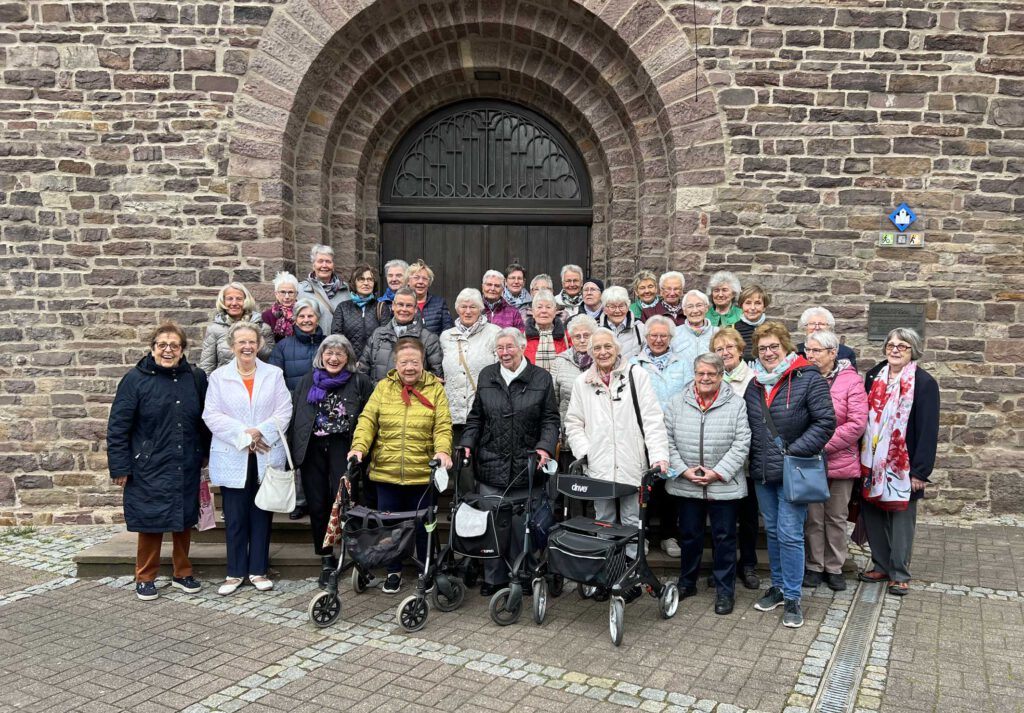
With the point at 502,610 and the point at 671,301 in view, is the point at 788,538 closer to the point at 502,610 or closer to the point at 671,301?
the point at 502,610

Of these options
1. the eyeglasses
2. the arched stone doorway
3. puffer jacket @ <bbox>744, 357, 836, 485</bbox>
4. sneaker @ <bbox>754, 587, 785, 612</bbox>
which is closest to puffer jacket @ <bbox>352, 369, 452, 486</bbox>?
puffer jacket @ <bbox>744, 357, 836, 485</bbox>

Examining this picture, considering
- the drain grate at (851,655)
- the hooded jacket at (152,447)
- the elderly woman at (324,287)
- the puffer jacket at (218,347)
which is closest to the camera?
the drain grate at (851,655)

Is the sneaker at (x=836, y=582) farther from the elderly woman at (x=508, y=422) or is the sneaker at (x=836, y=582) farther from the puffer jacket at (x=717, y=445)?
the elderly woman at (x=508, y=422)

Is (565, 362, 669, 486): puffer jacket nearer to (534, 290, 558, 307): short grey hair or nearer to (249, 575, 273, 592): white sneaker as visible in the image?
(534, 290, 558, 307): short grey hair

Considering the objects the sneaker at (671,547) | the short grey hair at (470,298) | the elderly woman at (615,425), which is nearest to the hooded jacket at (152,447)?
the short grey hair at (470,298)

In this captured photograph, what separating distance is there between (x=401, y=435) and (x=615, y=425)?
139 centimetres

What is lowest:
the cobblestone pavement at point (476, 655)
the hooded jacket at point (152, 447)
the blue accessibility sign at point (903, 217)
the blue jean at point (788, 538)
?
the cobblestone pavement at point (476, 655)

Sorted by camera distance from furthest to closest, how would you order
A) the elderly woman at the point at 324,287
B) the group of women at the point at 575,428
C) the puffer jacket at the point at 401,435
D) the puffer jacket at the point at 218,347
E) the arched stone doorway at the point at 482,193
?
1. the arched stone doorway at the point at 482,193
2. the elderly woman at the point at 324,287
3. the puffer jacket at the point at 218,347
4. the puffer jacket at the point at 401,435
5. the group of women at the point at 575,428

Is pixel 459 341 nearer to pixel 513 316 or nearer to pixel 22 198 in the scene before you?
pixel 513 316

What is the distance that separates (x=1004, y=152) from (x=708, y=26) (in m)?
3.11

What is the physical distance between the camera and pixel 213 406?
211 inches

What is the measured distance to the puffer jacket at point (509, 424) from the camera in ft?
16.8

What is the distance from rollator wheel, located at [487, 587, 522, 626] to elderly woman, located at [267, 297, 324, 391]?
7.51 feet

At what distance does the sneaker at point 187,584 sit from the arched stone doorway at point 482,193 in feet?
14.2
